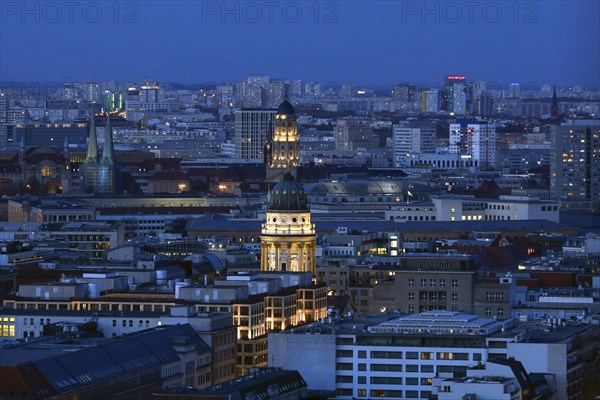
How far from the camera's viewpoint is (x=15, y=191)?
5536 inches

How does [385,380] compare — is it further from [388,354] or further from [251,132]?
[251,132]

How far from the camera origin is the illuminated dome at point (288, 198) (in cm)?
7612

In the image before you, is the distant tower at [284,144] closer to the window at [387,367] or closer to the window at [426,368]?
the window at [387,367]

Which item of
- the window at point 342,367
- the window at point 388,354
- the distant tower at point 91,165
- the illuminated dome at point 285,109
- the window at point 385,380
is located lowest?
the window at point 385,380

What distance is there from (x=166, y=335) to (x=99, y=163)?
79157 millimetres

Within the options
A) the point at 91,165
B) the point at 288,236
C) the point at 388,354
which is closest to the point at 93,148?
the point at 91,165

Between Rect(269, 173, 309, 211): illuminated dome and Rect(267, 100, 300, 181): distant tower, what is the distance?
4785 centimetres

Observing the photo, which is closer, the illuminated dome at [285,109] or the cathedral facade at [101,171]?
the illuminated dome at [285,109]

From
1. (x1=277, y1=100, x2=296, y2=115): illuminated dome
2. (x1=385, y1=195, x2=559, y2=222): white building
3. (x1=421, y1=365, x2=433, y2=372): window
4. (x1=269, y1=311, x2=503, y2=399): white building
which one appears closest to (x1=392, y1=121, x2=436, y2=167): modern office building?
(x1=277, y1=100, x2=296, y2=115): illuminated dome

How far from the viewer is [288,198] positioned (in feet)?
250

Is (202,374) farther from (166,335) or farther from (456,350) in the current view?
(456,350)

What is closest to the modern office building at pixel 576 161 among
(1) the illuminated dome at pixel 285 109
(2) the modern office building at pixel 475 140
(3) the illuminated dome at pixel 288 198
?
(1) the illuminated dome at pixel 285 109

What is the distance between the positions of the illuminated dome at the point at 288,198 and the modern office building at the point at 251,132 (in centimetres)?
9679

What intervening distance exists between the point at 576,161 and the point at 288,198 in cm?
5716
